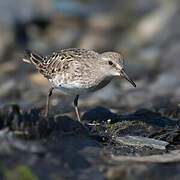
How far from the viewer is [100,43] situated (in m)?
17.3

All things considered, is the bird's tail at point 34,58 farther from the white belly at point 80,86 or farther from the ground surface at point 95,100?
the white belly at point 80,86

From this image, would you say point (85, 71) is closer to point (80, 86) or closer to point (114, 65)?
point (80, 86)

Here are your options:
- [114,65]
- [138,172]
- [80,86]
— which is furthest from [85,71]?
[138,172]

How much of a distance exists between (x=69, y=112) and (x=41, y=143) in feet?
13.6

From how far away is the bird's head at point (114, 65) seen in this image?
22.8 feet

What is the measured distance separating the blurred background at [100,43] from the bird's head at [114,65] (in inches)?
81.9

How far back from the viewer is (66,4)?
2348cm

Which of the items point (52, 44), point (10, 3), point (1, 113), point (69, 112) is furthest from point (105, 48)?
point (1, 113)

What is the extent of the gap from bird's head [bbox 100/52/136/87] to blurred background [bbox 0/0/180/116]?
6.82 feet

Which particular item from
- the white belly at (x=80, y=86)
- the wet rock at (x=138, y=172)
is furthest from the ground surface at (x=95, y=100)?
the white belly at (x=80, y=86)

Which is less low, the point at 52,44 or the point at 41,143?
the point at 52,44

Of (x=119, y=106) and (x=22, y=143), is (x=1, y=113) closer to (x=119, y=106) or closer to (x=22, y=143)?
(x=22, y=143)

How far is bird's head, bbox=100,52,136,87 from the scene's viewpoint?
22.8ft

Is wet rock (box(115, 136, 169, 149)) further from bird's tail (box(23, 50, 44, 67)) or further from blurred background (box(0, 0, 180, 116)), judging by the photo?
bird's tail (box(23, 50, 44, 67))
